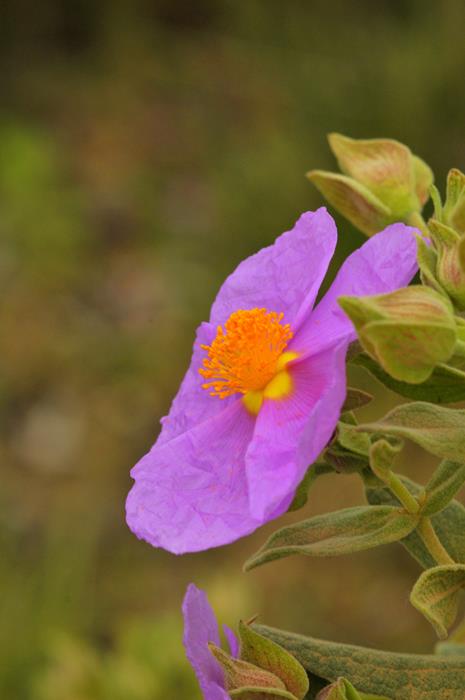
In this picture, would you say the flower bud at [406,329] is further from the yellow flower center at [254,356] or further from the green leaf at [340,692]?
the green leaf at [340,692]

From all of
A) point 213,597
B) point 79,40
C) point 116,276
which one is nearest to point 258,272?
point 213,597

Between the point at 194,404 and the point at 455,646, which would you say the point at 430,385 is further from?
the point at 455,646

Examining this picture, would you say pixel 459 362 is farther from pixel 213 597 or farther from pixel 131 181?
pixel 131 181

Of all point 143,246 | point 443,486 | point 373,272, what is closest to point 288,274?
point 373,272

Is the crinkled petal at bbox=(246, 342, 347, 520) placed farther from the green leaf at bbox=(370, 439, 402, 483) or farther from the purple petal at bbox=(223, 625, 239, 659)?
the purple petal at bbox=(223, 625, 239, 659)

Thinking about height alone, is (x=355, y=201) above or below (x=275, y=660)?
above

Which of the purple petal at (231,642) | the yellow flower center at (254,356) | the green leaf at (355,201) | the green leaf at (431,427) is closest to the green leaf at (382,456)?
the green leaf at (431,427)

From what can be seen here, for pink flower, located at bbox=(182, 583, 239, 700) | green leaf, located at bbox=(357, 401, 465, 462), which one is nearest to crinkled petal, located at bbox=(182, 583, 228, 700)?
pink flower, located at bbox=(182, 583, 239, 700)
